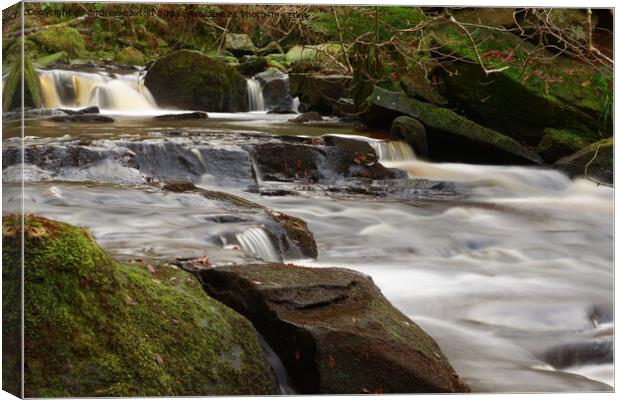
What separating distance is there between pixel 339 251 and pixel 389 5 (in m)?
1.25

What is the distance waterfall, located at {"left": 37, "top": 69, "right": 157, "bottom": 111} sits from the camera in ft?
13.7

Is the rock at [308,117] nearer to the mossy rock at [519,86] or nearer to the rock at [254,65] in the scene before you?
the rock at [254,65]

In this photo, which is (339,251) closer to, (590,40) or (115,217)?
(115,217)

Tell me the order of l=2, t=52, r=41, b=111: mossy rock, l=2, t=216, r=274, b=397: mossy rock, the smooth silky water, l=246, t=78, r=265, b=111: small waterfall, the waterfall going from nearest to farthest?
l=2, t=216, r=274, b=397: mossy rock < l=2, t=52, r=41, b=111: mossy rock < the smooth silky water < the waterfall < l=246, t=78, r=265, b=111: small waterfall

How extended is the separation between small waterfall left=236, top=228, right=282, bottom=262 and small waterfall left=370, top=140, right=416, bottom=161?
1004 mm

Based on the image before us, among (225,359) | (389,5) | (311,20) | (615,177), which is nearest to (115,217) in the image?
(225,359)

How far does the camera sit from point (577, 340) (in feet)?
13.8

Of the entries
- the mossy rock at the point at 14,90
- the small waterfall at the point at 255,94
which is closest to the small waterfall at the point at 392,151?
the small waterfall at the point at 255,94

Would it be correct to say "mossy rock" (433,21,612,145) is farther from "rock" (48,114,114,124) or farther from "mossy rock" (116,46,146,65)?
"rock" (48,114,114,124)

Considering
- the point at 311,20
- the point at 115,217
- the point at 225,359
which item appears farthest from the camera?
the point at 311,20

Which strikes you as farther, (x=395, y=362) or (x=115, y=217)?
→ (x=115, y=217)

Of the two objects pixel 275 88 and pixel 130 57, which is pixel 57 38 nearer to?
pixel 130 57

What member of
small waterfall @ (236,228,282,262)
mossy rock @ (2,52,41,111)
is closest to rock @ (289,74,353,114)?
small waterfall @ (236,228,282,262)

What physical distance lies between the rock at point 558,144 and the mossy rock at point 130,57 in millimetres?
2323
